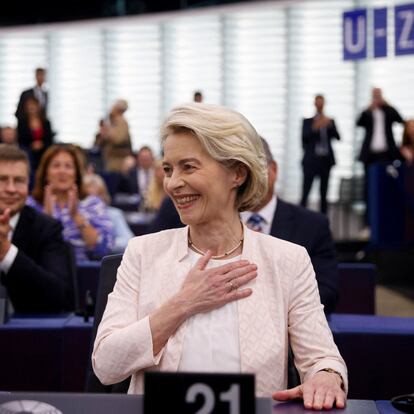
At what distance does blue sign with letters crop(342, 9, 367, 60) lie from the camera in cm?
845

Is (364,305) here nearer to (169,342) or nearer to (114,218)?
(114,218)

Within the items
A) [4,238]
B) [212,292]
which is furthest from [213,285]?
[4,238]

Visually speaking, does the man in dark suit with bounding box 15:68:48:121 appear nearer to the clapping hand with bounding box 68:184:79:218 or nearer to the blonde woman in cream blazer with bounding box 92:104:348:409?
the clapping hand with bounding box 68:184:79:218

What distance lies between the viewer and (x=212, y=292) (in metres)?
2.08

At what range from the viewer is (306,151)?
38.4 feet

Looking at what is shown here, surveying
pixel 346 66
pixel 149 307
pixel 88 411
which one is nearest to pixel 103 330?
pixel 149 307

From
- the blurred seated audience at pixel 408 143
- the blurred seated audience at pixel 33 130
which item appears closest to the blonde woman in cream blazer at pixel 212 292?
the blurred seated audience at pixel 408 143

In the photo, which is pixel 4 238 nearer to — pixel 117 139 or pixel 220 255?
pixel 220 255

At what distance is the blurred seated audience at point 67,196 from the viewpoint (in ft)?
17.8

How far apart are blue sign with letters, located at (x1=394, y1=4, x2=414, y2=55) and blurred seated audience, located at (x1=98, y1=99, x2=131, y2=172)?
5.91 m

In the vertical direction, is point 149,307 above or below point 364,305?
above

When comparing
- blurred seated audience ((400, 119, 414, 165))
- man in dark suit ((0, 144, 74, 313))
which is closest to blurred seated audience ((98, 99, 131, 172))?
blurred seated audience ((400, 119, 414, 165))

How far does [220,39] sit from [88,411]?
13964 mm

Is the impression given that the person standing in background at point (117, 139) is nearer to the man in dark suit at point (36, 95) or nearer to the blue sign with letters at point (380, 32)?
the man in dark suit at point (36, 95)
